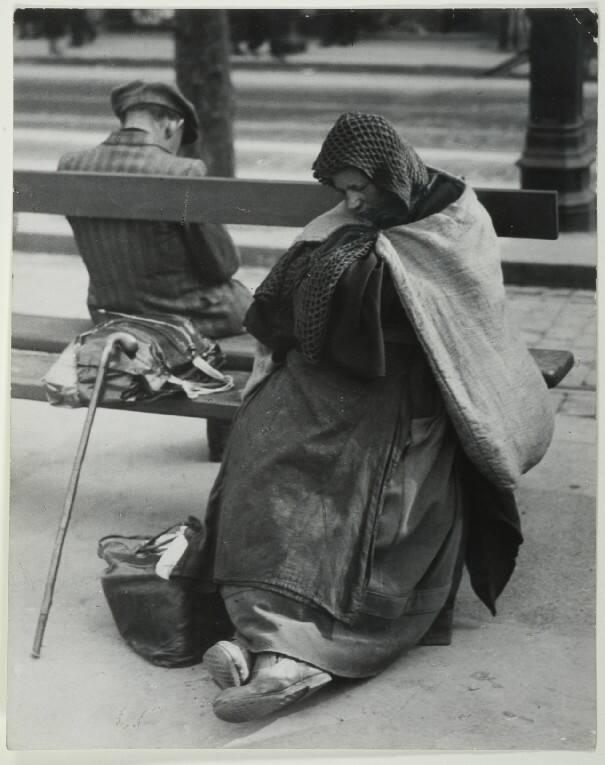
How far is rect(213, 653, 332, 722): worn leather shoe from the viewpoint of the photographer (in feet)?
12.6

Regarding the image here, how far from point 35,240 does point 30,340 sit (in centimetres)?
374

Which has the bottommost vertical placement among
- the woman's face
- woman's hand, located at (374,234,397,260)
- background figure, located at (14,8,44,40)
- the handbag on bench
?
the handbag on bench

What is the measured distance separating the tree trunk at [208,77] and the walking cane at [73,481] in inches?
145

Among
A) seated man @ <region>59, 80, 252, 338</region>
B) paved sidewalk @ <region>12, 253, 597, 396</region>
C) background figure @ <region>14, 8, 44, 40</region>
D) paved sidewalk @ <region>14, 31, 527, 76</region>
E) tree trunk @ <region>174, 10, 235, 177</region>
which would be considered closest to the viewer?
background figure @ <region>14, 8, 44, 40</region>

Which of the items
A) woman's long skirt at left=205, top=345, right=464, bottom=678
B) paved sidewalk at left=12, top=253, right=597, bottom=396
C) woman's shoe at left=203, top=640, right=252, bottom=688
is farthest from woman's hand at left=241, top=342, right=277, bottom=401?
paved sidewalk at left=12, top=253, right=597, bottom=396

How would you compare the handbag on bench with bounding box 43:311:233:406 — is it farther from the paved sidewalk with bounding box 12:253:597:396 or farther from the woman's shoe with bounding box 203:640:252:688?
the paved sidewalk with bounding box 12:253:597:396

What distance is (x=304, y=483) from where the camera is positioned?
13.6 feet

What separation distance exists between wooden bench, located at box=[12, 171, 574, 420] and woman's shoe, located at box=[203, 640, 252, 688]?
1.17m

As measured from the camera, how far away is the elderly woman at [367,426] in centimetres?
404

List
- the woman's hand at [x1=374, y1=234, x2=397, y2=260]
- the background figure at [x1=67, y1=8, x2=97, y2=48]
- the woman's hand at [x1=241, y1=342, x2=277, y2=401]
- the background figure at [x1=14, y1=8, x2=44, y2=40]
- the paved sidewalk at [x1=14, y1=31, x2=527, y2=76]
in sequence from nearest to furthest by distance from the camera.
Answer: the woman's hand at [x1=374, y1=234, x2=397, y2=260], the woman's hand at [x1=241, y1=342, x2=277, y2=401], the background figure at [x1=14, y1=8, x2=44, y2=40], the background figure at [x1=67, y1=8, x2=97, y2=48], the paved sidewalk at [x1=14, y1=31, x2=527, y2=76]

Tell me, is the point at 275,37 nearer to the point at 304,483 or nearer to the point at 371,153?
the point at 371,153

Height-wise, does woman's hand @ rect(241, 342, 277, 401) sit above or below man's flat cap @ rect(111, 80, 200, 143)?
below

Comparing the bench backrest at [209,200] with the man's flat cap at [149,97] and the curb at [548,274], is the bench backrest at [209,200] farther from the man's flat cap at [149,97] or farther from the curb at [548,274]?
the curb at [548,274]

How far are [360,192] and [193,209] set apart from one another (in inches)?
47.0
